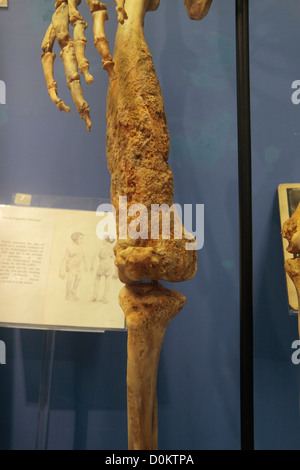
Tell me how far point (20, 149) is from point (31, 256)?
606 mm

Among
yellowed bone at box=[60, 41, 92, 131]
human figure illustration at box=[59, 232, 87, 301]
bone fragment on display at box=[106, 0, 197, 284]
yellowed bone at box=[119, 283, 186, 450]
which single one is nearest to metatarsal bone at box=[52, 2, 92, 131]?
yellowed bone at box=[60, 41, 92, 131]

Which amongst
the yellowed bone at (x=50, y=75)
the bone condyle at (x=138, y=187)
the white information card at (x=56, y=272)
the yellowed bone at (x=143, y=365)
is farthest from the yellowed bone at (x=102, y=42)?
the white information card at (x=56, y=272)

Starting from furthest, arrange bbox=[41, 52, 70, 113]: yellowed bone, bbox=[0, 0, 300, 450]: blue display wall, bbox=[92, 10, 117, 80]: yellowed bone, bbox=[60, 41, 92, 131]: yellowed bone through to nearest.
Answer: bbox=[0, 0, 300, 450]: blue display wall → bbox=[41, 52, 70, 113]: yellowed bone → bbox=[60, 41, 92, 131]: yellowed bone → bbox=[92, 10, 117, 80]: yellowed bone

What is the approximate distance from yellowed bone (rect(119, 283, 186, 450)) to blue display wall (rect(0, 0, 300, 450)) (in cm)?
96

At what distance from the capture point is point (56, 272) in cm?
194

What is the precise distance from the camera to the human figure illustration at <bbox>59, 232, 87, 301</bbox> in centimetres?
194

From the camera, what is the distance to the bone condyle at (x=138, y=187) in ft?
3.55

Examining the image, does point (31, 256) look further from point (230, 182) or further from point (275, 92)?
point (275, 92)

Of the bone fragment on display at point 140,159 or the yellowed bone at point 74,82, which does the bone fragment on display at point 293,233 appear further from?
the yellowed bone at point 74,82

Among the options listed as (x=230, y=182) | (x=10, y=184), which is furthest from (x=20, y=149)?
(x=230, y=182)

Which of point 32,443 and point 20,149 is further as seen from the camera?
point 20,149

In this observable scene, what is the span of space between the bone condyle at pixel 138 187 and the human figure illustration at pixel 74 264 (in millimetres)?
777

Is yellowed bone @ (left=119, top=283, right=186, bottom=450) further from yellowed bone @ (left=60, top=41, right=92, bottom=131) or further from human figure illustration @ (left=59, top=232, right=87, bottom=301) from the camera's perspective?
human figure illustration @ (left=59, top=232, right=87, bottom=301)
